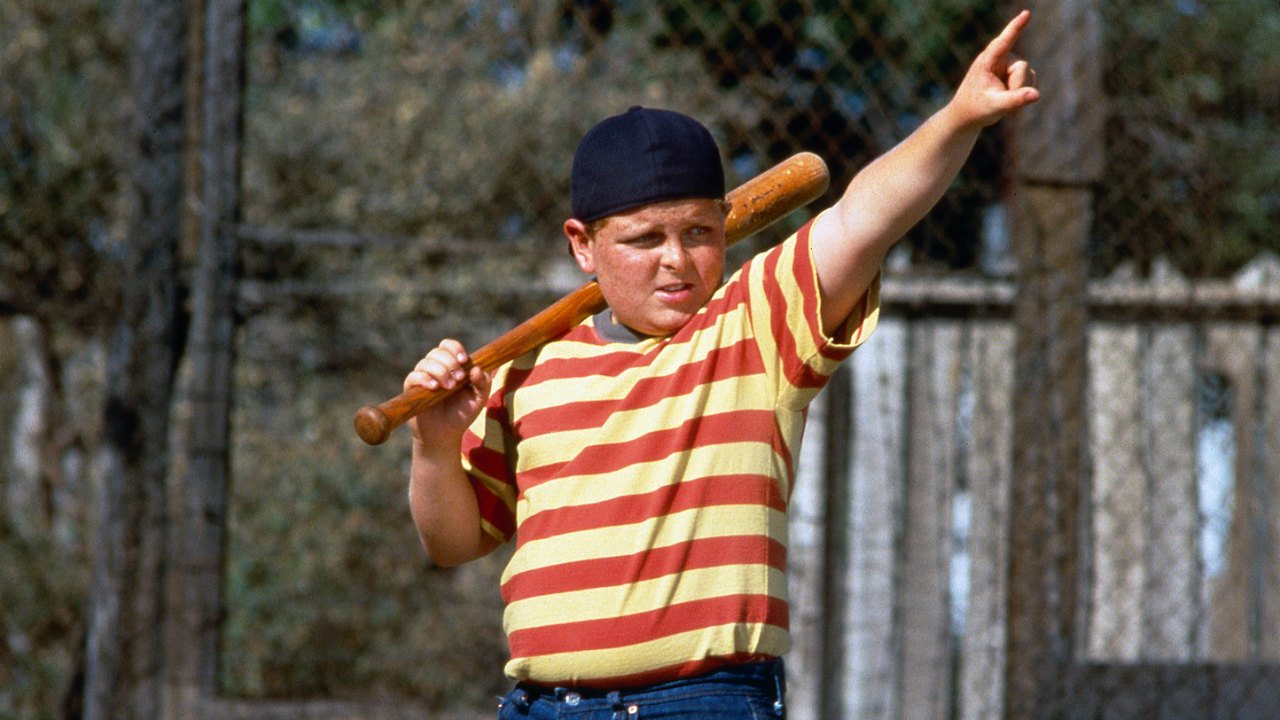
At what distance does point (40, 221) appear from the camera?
14.3 feet

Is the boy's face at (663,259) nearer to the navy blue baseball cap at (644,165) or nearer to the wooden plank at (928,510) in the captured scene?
the navy blue baseball cap at (644,165)

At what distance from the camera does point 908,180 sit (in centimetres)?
154

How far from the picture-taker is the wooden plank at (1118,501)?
4531 mm

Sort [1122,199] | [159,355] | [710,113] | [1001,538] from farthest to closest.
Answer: [710,113], [1001,538], [1122,199], [159,355]

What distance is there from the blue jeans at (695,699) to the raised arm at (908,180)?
0.41 meters

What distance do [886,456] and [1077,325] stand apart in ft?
4.42

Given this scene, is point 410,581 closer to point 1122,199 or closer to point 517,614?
point 1122,199

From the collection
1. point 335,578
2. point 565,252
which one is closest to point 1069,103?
point 565,252

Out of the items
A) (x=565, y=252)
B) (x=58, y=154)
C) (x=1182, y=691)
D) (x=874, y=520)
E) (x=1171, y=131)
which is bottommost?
(x=1182, y=691)

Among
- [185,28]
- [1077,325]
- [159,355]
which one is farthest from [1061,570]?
[185,28]

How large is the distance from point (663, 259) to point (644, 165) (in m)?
0.11

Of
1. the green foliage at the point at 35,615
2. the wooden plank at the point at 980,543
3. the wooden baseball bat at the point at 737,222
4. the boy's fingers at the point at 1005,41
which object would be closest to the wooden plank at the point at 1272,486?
the wooden plank at the point at 980,543

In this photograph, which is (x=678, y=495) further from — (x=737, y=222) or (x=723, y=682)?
(x=737, y=222)

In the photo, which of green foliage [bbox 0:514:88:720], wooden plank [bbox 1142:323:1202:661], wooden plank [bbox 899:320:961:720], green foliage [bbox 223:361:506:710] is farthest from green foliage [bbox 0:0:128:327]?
wooden plank [bbox 1142:323:1202:661]
